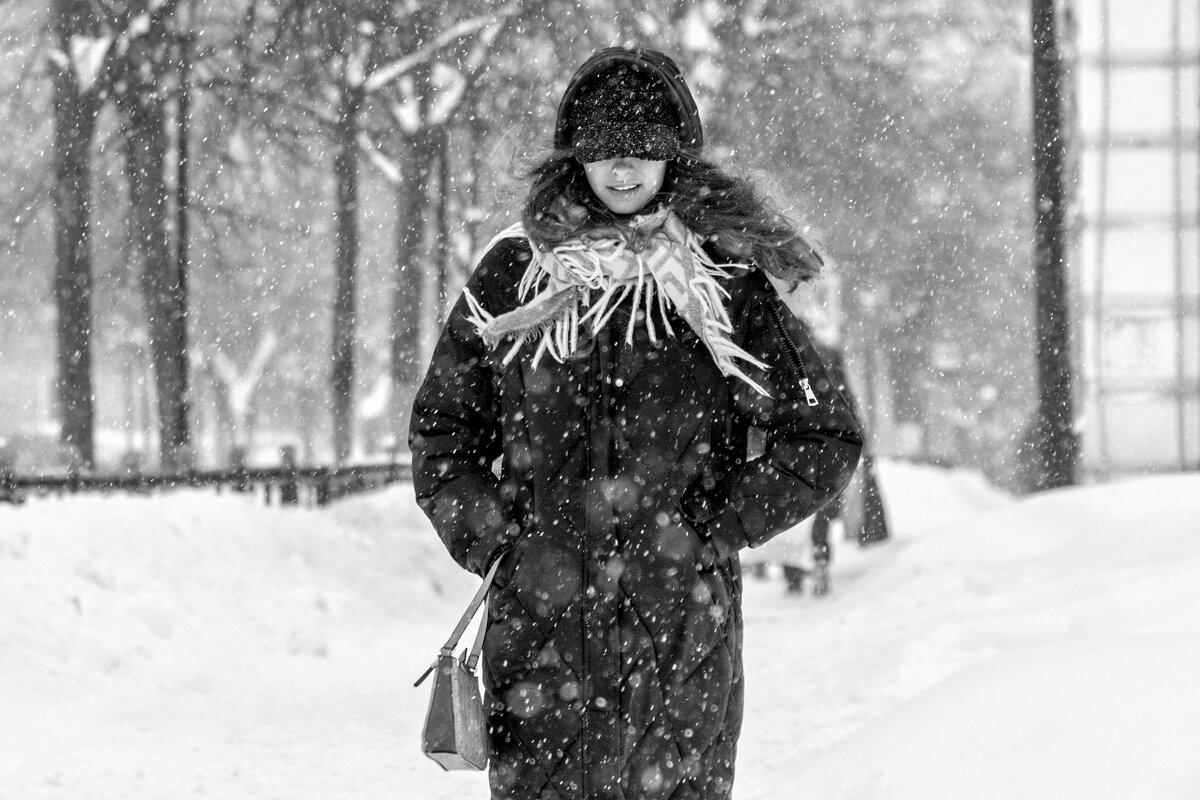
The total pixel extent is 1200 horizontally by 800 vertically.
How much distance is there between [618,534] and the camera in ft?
9.40

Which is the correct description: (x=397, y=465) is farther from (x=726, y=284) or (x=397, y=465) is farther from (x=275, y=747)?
(x=726, y=284)

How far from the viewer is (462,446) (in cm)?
299

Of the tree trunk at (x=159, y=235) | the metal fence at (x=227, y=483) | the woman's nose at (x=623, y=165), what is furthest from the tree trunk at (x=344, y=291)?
the woman's nose at (x=623, y=165)

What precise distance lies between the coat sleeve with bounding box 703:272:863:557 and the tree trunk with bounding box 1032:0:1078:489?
10.0 m

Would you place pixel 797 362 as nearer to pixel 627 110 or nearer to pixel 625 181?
pixel 625 181

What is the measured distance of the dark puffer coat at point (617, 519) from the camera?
9.43 ft

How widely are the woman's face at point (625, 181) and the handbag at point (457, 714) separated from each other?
784mm

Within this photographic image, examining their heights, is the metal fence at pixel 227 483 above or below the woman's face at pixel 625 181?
below

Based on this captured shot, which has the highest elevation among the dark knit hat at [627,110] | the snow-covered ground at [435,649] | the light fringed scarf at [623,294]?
the dark knit hat at [627,110]

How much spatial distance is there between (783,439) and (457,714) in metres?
0.85

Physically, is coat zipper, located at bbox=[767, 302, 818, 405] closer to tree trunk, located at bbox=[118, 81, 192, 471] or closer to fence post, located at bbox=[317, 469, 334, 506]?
fence post, located at bbox=[317, 469, 334, 506]

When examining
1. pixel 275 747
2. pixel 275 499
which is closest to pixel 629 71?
pixel 275 747

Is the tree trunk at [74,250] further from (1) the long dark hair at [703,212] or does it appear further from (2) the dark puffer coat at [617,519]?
(2) the dark puffer coat at [617,519]

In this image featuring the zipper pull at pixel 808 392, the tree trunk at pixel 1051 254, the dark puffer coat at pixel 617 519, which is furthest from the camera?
the tree trunk at pixel 1051 254
